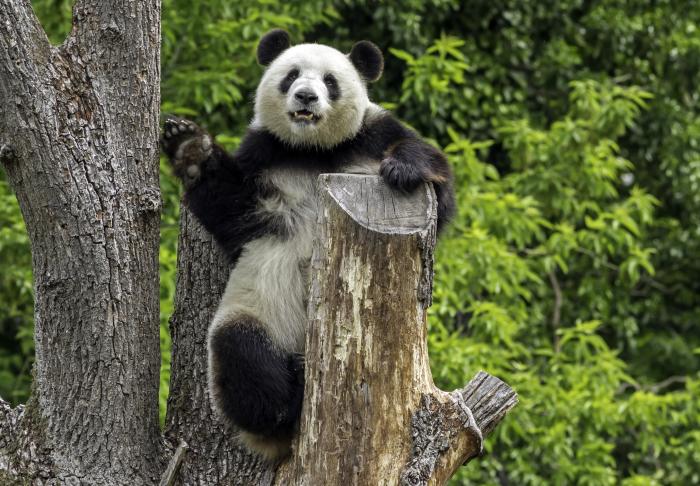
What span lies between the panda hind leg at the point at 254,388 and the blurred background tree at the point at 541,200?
2773 millimetres

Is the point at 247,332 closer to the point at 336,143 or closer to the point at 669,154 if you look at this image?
the point at 336,143

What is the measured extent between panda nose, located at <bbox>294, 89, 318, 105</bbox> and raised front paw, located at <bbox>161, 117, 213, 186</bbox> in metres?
0.47

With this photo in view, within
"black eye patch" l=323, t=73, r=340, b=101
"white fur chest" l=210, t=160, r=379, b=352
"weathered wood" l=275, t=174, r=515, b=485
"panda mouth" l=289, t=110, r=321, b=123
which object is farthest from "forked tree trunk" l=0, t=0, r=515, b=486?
"black eye patch" l=323, t=73, r=340, b=101

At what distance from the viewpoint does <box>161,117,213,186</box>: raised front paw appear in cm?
461

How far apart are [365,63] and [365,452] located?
234cm

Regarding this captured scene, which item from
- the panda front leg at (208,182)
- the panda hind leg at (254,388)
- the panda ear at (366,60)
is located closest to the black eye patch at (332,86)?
the panda ear at (366,60)

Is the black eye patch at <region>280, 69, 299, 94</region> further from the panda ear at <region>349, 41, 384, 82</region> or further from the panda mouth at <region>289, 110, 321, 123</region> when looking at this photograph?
the panda ear at <region>349, 41, 384, 82</region>

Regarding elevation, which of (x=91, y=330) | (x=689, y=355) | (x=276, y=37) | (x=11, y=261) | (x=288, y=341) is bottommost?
(x=689, y=355)

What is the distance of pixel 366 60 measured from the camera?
5.26 meters

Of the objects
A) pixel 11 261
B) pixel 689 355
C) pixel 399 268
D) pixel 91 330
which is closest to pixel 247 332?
pixel 91 330

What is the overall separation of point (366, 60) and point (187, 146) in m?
1.17

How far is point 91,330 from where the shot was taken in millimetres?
4098

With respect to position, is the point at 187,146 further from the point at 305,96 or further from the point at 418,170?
the point at 418,170

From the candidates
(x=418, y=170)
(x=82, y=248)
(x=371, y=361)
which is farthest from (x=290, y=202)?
(x=371, y=361)
